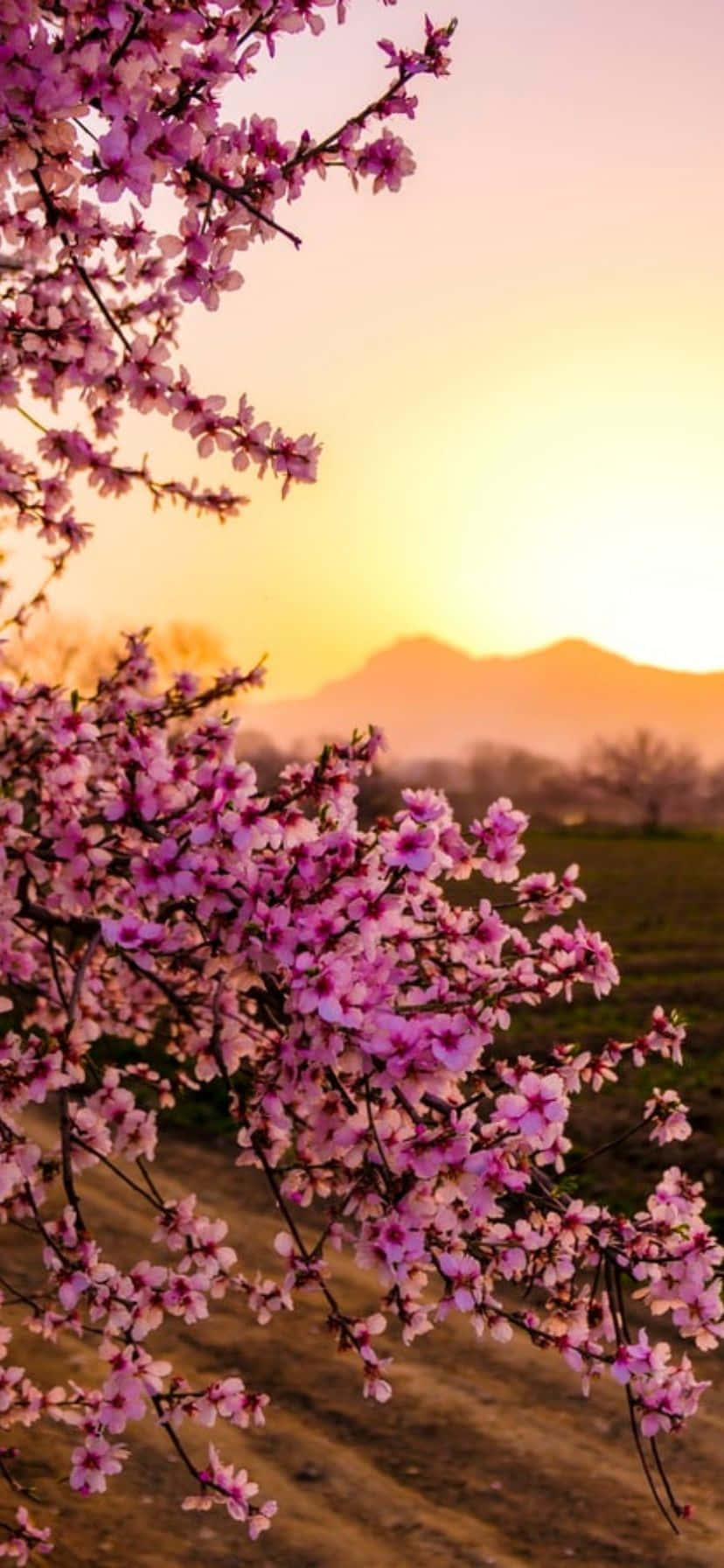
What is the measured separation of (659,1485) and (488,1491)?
86 cm

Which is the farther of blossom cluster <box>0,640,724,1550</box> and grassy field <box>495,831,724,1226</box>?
grassy field <box>495,831,724,1226</box>

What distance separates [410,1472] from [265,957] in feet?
15.7

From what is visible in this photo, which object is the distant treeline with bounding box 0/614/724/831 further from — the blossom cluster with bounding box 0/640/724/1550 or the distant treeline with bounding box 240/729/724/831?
the blossom cluster with bounding box 0/640/724/1550

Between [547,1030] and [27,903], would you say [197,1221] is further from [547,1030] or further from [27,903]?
[547,1030]

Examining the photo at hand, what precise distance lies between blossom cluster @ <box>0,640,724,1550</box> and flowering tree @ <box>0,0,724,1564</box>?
12 mm

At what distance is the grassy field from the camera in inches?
504

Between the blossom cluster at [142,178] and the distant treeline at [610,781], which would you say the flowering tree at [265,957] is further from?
the distant treeline at [610,781]

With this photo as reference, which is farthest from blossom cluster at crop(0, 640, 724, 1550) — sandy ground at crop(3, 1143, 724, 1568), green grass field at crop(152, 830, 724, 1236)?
sandy ground at crop(3, 1143, 724, 1568)

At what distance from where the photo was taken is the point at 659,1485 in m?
7.81

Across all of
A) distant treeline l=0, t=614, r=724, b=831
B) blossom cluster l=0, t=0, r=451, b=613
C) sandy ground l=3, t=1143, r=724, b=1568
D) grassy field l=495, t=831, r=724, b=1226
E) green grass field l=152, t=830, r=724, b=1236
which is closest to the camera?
blossom cluster l=0, t=0, r=451, b=613

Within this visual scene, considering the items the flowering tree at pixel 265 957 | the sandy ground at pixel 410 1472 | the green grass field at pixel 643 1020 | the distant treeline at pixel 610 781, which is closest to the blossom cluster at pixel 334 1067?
the flowering tree at pixel 265 957

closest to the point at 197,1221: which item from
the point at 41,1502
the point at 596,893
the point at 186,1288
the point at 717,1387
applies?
the point at 186,1288

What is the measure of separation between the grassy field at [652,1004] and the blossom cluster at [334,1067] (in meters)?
0.72

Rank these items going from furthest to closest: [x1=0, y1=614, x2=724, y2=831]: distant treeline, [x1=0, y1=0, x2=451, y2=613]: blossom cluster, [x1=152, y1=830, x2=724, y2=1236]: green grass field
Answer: [x1=0, y1=614, x2=724, y2=831]: distant treeline < [x1=152, y1=830, x2=724, y2=1236]: green grass field < [x1=0, y1=0, x2=451, y2=613]: blossom cluster
